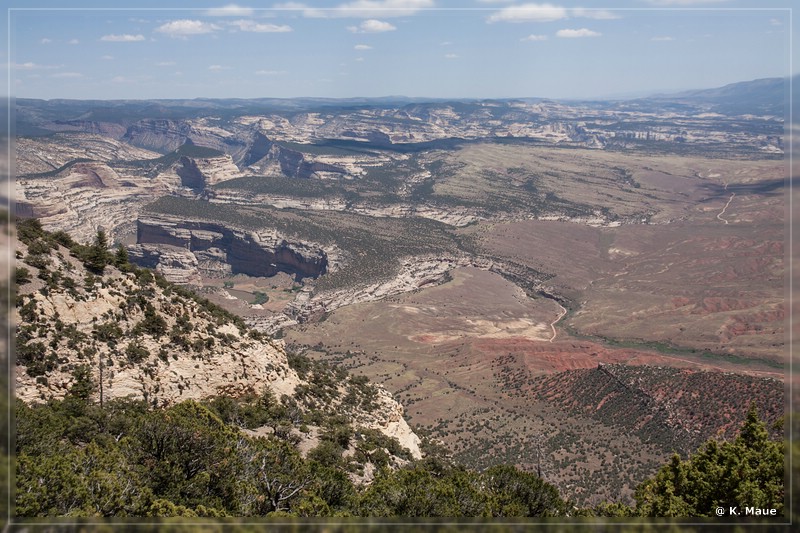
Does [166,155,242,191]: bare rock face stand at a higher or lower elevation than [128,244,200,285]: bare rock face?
higher

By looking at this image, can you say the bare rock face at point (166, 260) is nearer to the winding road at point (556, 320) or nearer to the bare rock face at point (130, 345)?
the winding road at point (556, 320)

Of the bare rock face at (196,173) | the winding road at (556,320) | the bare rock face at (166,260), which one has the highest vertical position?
the bare rock face at (196,173)

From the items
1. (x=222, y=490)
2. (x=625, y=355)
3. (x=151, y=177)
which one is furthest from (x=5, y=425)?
(x=151, y=177)

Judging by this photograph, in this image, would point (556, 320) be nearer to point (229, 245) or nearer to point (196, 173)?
point (229, 245)

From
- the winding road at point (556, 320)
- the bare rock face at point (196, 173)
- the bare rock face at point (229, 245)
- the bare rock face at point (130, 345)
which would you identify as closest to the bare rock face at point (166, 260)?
the bare rock face at point (229, 245)

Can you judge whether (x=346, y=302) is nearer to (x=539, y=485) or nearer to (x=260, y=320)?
(x=260, y=320)

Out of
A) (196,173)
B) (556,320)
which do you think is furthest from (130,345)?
(196,173)

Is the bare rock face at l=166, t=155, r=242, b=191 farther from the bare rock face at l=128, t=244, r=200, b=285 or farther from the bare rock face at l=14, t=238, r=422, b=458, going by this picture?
the bare rock face at l=14, t=238, r=422, b=458

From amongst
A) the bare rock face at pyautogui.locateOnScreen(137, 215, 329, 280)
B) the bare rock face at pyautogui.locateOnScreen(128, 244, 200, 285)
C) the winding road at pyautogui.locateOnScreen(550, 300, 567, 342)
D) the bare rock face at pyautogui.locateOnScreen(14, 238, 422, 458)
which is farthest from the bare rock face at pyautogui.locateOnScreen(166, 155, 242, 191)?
the bare rock face at pyautogui.locateOnScreen(14, 238, 422, 458)
